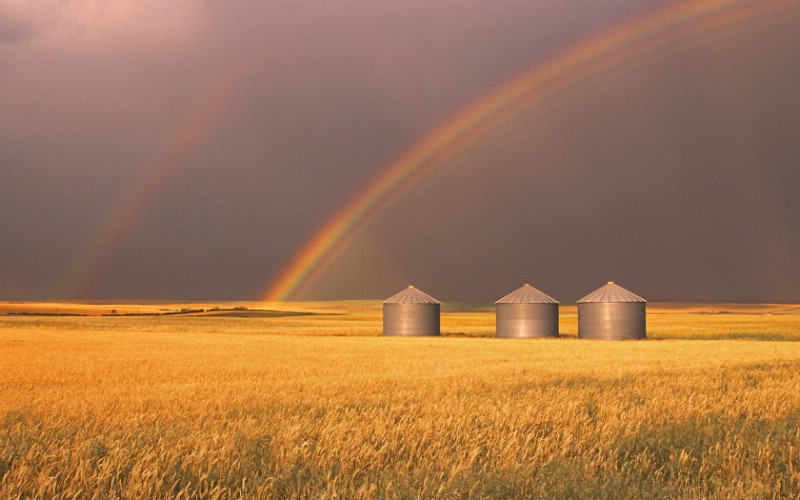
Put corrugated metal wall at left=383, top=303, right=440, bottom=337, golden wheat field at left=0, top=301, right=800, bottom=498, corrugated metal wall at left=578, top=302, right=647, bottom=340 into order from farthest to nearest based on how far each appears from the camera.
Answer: corrugated metal wall at left=383, top=303, right=440, bottom=337, corrugated metal wall at left=578, top=302, right=647, bottom=340, golden wheat field at left=0, top=301, right=800, bottom=498

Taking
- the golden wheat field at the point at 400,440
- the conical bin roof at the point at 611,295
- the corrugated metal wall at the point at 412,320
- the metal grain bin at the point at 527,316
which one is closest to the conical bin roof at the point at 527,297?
the metal grain bin at the point at 527,316

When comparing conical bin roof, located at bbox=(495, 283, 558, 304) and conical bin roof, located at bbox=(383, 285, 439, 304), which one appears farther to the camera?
conical bin roof, located at bbox=(383, 285, 439, 304)

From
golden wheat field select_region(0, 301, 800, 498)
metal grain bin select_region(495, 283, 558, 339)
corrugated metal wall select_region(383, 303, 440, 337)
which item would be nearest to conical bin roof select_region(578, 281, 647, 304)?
metal grain bin select_region(495, 283, 558, 339)

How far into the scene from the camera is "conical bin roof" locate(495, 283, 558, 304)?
63188 millimetres

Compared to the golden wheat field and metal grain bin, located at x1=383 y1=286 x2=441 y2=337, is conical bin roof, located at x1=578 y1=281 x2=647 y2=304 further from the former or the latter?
the golden wheat field

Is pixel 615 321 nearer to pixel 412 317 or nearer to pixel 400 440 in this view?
pixel 412 317

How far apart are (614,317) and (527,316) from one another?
775 cm

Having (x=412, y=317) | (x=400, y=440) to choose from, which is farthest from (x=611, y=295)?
(x=400, y=440)

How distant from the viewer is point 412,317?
6619cm

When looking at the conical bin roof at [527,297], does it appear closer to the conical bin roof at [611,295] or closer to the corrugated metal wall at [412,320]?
the conical bin roof at [611,295]

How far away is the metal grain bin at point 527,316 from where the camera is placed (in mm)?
62469

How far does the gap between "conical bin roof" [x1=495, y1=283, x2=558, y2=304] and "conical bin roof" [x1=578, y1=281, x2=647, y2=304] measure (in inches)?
129

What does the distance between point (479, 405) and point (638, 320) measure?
5162cm

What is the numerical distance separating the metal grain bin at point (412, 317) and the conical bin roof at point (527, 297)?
6801 millimetres
